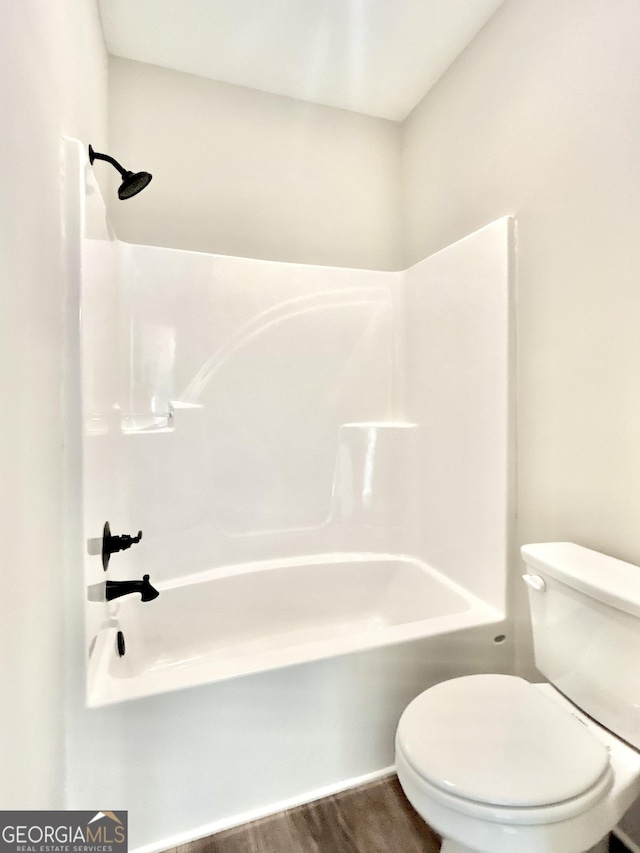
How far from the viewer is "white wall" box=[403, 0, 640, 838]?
4.03ft

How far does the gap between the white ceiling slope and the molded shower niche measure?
2.66 ft

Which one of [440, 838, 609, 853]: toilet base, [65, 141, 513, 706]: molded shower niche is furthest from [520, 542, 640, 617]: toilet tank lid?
[440, 838, 609, 853]: toilet base

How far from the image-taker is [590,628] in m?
1.14

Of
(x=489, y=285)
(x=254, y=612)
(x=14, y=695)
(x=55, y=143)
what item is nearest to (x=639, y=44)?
(x=489, y=285)

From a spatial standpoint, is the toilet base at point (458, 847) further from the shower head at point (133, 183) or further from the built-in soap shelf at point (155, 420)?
the shower head at point (133, 183)

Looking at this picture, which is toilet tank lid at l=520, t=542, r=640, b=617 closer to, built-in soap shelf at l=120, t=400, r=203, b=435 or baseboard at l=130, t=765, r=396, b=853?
baseboard at l=130, t=765, r=396, b=853

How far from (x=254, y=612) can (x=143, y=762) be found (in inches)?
31.4

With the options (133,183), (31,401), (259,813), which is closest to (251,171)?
(133,183)

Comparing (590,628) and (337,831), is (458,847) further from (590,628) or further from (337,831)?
(590,628)

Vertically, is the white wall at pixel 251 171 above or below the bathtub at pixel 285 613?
above

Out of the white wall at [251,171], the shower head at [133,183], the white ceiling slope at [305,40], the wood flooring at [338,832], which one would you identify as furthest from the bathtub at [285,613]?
the white ceiling slope at [305,40]

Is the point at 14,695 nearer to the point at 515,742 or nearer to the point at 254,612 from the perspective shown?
the point at 515,742

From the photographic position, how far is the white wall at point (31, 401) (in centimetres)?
74

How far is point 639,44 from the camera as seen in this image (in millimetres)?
1170
